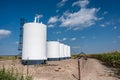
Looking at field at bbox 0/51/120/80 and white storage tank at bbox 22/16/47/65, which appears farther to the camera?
white storage tank at bbox 22/16/47/65

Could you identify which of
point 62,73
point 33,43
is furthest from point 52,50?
point 62,73

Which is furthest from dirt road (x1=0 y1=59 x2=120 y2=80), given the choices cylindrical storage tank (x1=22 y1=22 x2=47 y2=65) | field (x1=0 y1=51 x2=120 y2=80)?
cylindrical storage tank (x1=22 y1=22 x2=47 y2=65)

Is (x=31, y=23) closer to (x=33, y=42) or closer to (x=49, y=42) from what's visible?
(x=33, y=42)

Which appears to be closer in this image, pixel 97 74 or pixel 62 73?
pixel 97 74

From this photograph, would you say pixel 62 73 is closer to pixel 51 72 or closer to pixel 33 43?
pixel 51 72

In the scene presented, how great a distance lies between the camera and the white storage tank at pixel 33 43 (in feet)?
76.8

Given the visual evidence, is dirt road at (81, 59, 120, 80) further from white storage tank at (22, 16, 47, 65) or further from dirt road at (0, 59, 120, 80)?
white storage tank at (22, 16, 47, 65)

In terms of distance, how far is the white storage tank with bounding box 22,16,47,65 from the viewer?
76.8 ft

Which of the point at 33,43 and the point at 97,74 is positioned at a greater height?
the point at 33,43

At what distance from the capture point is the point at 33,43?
23406 millimetres

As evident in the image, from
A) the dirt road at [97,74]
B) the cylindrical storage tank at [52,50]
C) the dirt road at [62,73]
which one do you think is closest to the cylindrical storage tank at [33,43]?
the dirt road at [62,73]

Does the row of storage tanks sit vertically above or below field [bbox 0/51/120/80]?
above

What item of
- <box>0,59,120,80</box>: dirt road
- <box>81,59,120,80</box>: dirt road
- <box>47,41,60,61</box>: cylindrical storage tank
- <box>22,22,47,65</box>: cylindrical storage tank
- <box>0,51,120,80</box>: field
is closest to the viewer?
<box>0,51,120,80</box>: field

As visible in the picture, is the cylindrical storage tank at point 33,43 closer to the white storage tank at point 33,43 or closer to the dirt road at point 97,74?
the white storage tank at point 33,43
